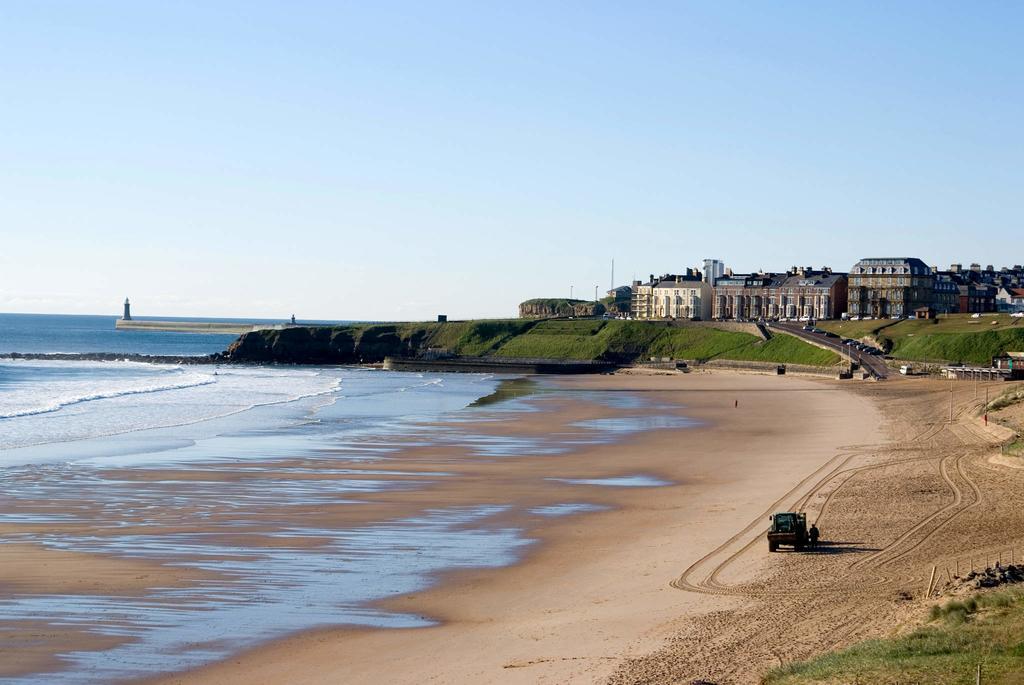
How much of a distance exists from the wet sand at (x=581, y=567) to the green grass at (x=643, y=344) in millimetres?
61373

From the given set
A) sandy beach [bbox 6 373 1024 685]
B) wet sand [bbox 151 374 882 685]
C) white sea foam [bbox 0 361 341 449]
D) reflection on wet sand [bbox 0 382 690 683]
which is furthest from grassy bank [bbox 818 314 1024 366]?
reflection on wet sand [bbox 0 382 690 683]

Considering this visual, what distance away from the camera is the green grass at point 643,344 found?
12910 centimetres

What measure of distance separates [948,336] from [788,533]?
286 feet

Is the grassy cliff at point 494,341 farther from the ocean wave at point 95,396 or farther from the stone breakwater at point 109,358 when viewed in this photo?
the ocean wave at point 95,396

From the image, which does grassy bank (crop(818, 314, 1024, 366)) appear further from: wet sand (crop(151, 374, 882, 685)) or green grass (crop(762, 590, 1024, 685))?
green grass (crop(762, 590, 1024, 685))

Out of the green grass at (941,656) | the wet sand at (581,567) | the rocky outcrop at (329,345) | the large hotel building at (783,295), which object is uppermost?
the large hotel building at (783,295)

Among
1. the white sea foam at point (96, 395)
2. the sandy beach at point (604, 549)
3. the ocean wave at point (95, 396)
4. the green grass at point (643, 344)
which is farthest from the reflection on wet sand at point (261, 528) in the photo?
the green grass at point (643, 344)

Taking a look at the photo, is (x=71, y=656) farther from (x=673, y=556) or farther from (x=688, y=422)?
(x=688, y=422)

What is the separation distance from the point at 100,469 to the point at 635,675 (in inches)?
1248

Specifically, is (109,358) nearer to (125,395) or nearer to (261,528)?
(125,395)

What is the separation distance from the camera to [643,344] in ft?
479

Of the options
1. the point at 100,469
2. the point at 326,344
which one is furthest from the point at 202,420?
the point at 326,344

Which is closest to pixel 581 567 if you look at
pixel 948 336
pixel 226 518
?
pixel 226 518

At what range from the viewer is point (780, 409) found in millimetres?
79062
